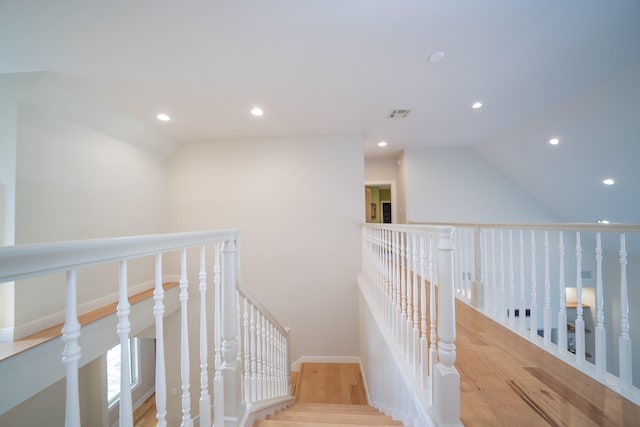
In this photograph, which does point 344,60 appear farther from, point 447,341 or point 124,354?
point 124,354

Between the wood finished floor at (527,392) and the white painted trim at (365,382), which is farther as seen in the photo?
the white painted trim at (365,382)

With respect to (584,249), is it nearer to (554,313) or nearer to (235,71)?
(554,313)

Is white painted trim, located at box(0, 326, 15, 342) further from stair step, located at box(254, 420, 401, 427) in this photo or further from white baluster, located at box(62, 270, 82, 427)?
white baluster, located at box(62, 270, 82, 427)

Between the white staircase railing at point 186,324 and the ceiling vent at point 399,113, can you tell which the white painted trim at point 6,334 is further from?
the ceiling vent at point 399,113

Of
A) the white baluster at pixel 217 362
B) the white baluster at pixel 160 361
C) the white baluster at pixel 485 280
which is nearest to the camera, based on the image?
the white baluster at pixel 160 361

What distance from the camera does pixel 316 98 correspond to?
267 cm

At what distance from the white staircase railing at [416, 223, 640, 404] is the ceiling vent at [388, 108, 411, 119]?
165 centimetres

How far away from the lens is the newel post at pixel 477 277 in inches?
97.1

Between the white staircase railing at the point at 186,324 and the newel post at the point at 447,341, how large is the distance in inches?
40.9

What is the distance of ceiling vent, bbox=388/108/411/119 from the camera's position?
9.87 ft

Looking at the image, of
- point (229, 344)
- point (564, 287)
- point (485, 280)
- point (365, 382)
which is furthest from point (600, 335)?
point (365, 382)

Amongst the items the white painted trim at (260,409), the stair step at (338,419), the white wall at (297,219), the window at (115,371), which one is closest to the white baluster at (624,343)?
the stair step at (338,419)

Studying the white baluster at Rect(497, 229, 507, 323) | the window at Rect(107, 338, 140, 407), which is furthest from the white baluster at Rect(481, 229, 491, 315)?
the window at Rect(107, 338, 140, 407)

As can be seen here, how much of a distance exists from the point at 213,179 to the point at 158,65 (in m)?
2.03
